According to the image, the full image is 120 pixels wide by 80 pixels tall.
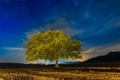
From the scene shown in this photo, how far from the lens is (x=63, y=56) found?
111 metres

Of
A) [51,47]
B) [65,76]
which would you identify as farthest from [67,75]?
[51,47]

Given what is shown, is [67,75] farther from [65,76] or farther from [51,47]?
[51,47]

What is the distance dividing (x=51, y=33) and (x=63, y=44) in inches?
313

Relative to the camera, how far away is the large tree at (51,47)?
10794cm

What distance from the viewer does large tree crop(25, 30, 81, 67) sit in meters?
108

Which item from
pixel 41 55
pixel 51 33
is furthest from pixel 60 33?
pixel 41 55

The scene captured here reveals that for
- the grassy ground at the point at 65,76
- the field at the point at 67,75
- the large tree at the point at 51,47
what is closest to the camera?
the grassy ground at the point at 65,76

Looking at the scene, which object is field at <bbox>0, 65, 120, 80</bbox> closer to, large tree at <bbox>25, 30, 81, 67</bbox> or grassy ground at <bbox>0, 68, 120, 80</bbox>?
grassy ground at <bbox>0, 68, 120, 80</bbox>

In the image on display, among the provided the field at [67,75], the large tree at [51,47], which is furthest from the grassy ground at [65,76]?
the large tree at [51,47]

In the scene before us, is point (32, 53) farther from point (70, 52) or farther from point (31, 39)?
point (70, 52)

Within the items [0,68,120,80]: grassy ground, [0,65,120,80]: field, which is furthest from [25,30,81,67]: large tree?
[0,68,120,80]: grassy ground

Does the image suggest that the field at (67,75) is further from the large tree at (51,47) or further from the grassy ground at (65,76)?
the large tree at (51,47)

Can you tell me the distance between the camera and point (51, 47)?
4277 inches

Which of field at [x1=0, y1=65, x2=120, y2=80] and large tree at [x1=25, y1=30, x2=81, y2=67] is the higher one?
large tree at [x1=25, y1=30, x2=81, y2=67]
